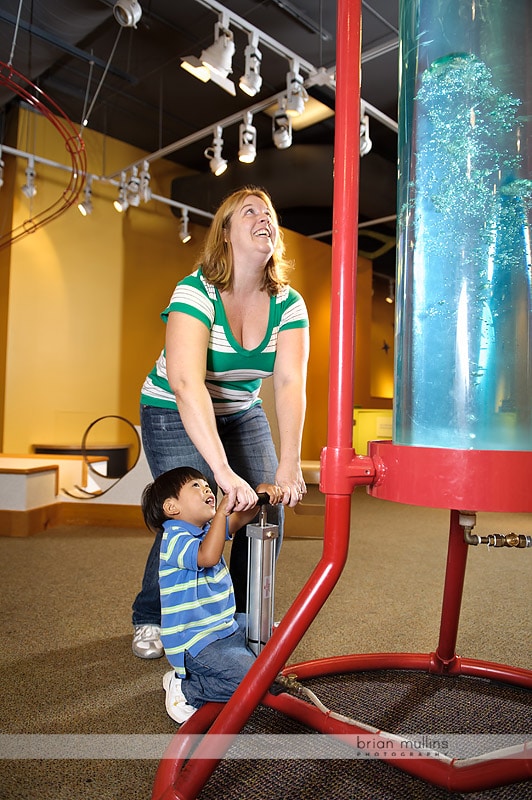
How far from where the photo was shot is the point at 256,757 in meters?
0.99

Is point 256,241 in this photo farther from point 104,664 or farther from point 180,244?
point 180,244

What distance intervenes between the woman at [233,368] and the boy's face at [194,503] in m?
0.08

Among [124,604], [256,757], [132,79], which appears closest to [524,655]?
[256,757]

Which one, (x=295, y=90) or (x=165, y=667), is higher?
(x=295, y=90)

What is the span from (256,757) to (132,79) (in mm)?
4830

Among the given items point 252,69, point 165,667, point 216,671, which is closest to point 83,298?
point 252,69

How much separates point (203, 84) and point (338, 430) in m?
4.71

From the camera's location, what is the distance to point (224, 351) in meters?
1.26

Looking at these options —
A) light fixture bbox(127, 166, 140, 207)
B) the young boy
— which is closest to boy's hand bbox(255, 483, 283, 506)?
the young boy

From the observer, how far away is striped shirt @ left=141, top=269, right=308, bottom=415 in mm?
1189

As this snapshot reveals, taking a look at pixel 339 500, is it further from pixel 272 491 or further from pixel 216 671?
pixel 216 671

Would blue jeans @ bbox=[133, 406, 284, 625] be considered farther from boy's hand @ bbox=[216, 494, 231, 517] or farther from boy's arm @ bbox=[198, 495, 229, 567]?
boy's hand @ bbox=[216, 494, 231, 517]

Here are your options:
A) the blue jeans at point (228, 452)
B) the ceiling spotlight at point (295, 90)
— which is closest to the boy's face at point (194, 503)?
the blue jeans at point (228, 452)

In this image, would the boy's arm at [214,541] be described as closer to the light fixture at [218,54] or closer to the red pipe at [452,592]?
the red pipe at [452,592]
